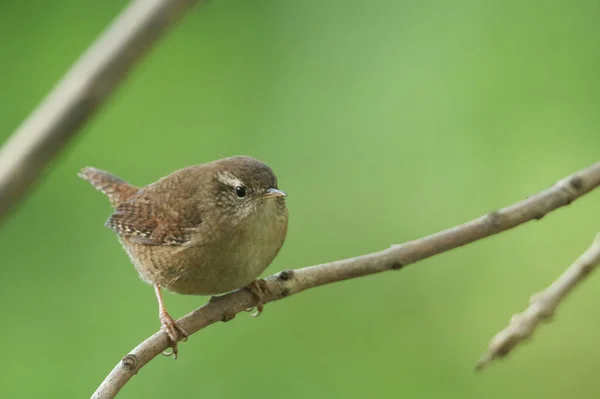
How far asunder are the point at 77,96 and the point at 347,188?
135 inches

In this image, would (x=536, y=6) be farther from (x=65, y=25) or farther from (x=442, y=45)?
(x=65, y=25)

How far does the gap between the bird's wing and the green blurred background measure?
774 mm

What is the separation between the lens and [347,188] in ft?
12.5

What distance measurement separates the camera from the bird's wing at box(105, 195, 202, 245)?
2.59 meters

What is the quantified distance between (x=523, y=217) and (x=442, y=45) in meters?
2.05

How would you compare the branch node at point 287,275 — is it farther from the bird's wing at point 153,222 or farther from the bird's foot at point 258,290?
the bird's wing at point 153,222

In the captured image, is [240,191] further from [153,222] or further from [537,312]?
[537,312]

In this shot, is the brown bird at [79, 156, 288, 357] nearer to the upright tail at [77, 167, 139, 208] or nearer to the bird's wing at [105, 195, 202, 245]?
the bird's wing at [105, 195, 202, 245]

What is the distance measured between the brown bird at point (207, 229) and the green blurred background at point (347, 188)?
88 cm

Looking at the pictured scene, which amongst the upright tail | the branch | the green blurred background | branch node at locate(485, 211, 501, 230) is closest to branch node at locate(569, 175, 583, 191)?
branch node at locate(485, 211, 501, 230)

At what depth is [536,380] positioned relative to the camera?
3.43 m

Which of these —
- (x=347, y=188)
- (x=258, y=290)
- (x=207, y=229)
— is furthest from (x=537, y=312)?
(x=347, y=188)

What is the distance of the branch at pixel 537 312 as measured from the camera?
48.5 inches

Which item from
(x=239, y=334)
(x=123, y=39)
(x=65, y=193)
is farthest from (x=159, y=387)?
(x=123, y=39)
